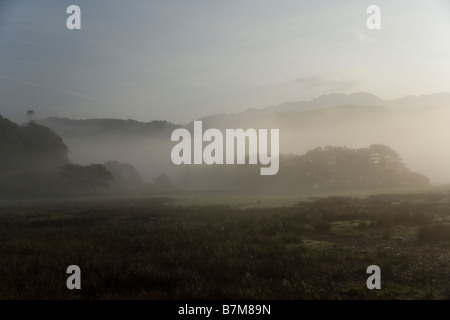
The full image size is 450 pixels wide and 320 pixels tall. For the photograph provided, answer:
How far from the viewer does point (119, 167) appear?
141250 millimetres

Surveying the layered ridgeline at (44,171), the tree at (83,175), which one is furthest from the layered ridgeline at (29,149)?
the tree at (83,175)

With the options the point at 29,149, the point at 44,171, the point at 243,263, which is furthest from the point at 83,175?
the point at 243,263

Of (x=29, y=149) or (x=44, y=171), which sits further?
(x=29, y=149)

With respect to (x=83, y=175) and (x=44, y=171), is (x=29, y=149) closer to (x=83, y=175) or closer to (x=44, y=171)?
(x=44, y=171)

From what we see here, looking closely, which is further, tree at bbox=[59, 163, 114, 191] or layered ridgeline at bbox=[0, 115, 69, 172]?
layered ridgeline at bbox=[0, 115, 69, 172]

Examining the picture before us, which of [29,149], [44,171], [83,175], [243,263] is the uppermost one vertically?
[29,149]

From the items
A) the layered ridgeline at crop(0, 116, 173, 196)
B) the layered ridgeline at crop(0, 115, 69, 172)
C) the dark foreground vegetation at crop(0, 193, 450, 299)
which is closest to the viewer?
the dark foreground vegetation at crop(0, 193, 450, 299)

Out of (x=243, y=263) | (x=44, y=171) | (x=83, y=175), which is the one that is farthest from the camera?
(x=44, y=171)

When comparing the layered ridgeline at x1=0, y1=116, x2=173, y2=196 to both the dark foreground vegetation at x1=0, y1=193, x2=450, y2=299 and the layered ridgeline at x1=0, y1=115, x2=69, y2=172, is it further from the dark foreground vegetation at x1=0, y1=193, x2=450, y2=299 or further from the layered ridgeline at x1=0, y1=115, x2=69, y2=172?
the dark foreground vegetation at x1=0, y1=193, x2=450, y2=299

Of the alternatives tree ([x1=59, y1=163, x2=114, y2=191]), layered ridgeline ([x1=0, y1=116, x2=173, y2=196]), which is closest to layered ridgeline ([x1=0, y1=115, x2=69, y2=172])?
layered ridgeline ([x1=0, y1=116, x2=173, y2=196])

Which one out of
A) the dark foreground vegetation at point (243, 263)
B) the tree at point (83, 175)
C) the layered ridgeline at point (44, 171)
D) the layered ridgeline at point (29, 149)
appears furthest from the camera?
the layered ridgeline at point (29, 149)

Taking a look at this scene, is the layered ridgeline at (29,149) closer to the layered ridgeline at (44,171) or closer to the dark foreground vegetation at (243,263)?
the layered ridgeline at (44,171)

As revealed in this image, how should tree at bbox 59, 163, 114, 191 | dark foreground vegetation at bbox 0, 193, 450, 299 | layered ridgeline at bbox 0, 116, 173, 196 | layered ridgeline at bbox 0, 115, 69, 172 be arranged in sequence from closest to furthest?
dark foreground vegetation at bbox 0, 193, 450, 299 → tree at bbox 59, 163, 114, 191 → layered ridgeline at bbox 0, 116, 173, 196 → layered ridgeline at bbox 0, 115, 69, 172
